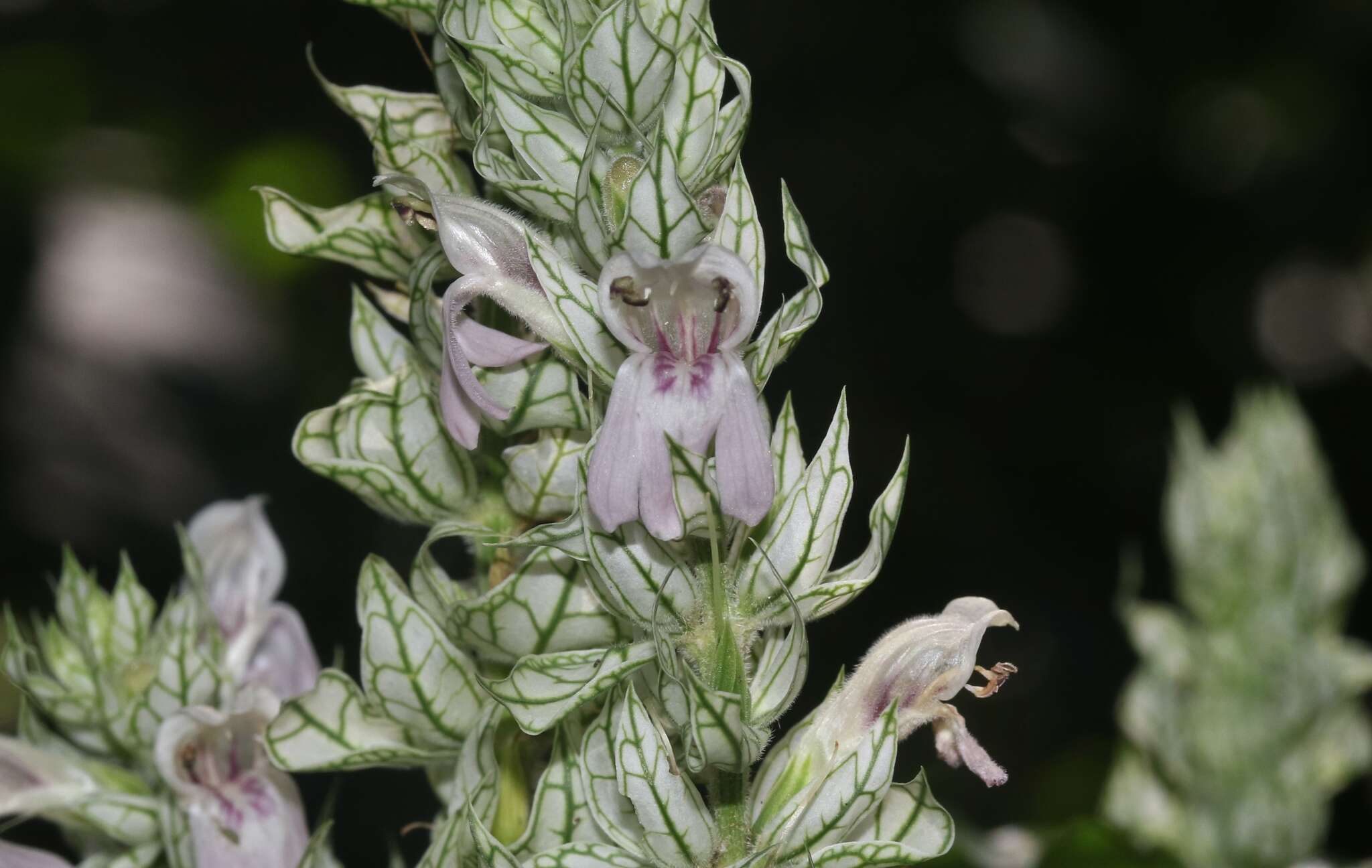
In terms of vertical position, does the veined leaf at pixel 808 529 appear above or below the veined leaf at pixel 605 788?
above

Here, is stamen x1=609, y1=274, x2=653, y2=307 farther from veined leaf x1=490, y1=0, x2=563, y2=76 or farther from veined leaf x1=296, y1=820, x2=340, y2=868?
veined leaf x1=296, y1=820, x2=340, y2=868

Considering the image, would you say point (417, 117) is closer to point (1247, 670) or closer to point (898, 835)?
point (898, 835)

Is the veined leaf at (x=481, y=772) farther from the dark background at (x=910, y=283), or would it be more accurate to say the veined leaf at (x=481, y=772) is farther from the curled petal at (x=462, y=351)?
the dark background at (x=910, y=283)

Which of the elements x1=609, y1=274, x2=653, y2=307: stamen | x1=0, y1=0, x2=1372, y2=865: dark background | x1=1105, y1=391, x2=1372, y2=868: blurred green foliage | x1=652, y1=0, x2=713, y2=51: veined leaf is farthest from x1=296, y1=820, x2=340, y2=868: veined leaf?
x1=0, y1=0, x2=1372, y2=865: dark background

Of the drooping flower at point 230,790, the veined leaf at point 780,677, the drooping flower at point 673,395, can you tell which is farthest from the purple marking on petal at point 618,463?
the drooping flower at point 230,790

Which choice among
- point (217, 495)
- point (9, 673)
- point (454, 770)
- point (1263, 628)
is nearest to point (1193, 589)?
point (1263, 628)
